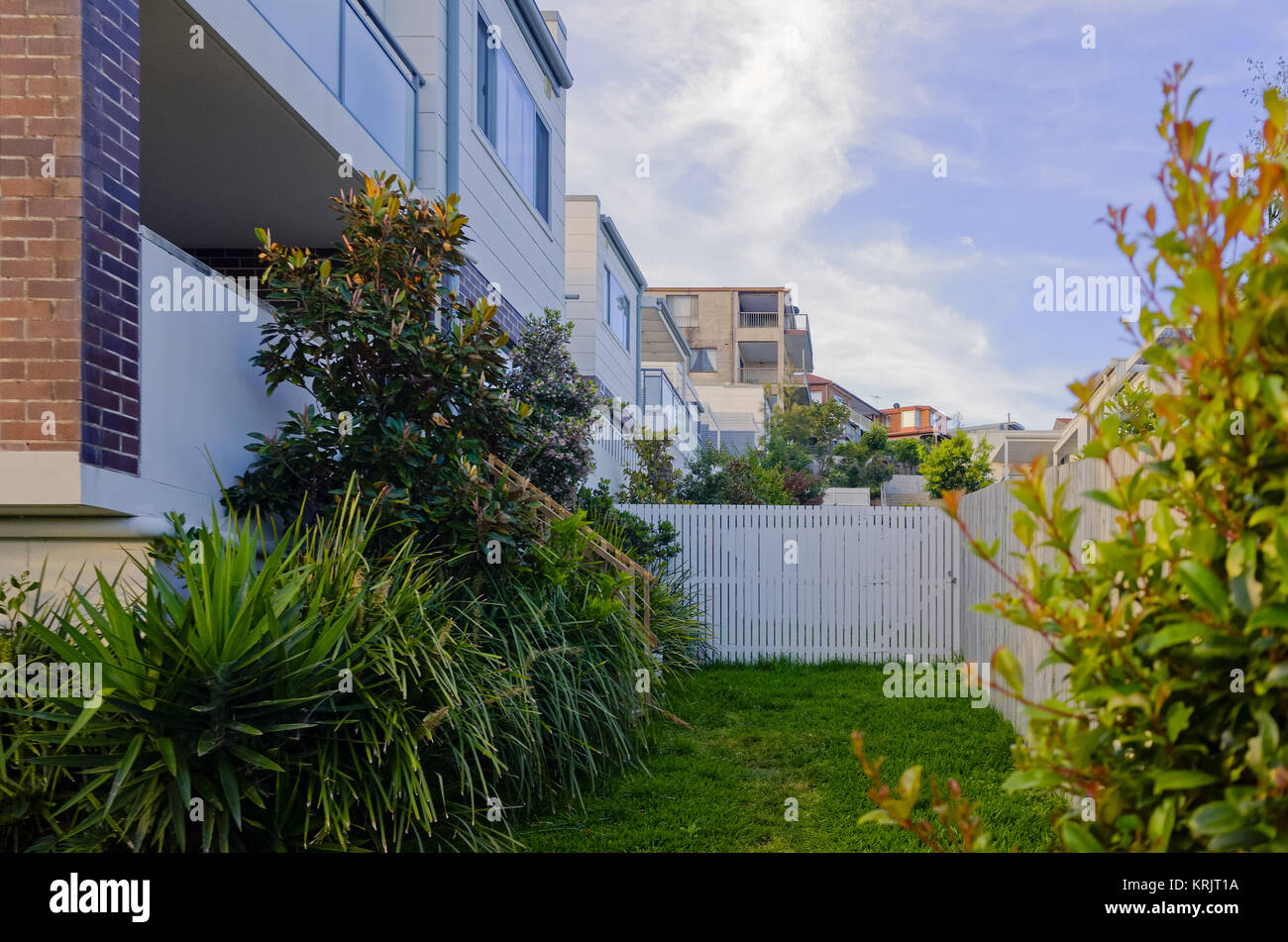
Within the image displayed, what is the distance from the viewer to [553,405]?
10.7 meters

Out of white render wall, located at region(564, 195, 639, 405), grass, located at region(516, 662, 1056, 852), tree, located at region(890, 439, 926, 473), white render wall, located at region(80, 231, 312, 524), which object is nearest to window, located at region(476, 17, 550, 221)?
white render wall, located at region(564, 195, 639, 405)

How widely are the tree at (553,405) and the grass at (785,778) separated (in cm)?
251

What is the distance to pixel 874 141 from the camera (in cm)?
1351

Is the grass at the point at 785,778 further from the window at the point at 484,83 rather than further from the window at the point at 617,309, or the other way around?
the window at the point at 617,309

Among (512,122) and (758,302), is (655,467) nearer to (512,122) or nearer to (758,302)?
(512,122)

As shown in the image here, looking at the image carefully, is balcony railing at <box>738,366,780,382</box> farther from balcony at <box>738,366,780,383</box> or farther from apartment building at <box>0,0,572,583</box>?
apartment building at <box>0,0,572,583</box>

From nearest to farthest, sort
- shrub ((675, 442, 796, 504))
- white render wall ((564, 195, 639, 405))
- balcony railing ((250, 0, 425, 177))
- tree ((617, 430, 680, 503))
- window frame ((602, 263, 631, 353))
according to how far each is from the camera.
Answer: balcony railing ((250, 0, 425, 177)), tree ((617, 430, 680, 503)), white render wall ((564, 195, 639, 405)), shrub ((675, 442, 796, 504)), window frame ((602, 263, 631, 353))

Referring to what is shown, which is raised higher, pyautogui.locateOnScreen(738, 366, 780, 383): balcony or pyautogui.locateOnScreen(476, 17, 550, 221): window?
pyautogui.locateOnScreen(738, 366, 780, 383): balcony

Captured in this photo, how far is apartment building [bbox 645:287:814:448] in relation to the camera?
143 ft

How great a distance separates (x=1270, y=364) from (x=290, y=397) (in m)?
6.88

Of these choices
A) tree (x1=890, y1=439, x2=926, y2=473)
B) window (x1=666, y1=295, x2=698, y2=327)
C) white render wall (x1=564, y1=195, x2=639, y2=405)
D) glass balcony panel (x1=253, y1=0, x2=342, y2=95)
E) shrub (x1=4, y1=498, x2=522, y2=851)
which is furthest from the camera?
tree (x1=890, y1=439, x2=926, y2=473)

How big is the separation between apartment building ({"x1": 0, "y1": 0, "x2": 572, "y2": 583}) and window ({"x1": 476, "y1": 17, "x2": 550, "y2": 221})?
0.50 m
